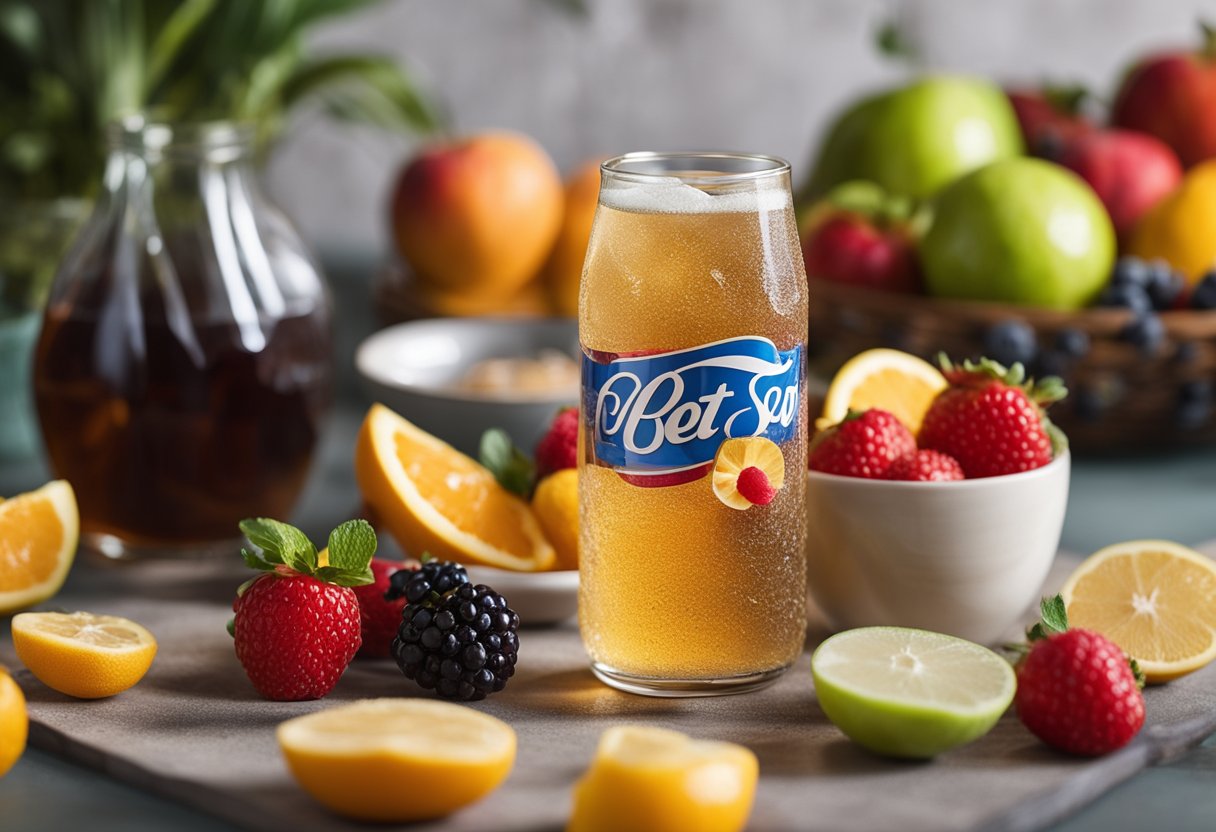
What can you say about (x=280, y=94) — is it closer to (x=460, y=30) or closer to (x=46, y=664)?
(x=460, y=30)

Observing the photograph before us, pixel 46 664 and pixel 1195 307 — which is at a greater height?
pixel 1195 307

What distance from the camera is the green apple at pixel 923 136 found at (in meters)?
1.93

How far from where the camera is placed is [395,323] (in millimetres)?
2057

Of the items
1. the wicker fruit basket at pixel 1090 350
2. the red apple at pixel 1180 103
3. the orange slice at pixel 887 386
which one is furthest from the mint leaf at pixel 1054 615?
the red apple at pixel 1180 103

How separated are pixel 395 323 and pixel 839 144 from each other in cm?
65

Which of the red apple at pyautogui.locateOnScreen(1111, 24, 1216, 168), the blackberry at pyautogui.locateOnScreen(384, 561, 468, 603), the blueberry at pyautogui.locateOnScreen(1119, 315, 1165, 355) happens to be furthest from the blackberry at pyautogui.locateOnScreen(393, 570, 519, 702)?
the red apple at pyautogui.locateOnScreen(1111, 24, 1216, 168)

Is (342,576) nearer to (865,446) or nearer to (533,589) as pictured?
(533,589)

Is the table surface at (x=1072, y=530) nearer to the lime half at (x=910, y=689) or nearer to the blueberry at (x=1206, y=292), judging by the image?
the lime half at (x=910, y=689)

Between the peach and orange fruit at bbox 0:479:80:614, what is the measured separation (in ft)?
2.88

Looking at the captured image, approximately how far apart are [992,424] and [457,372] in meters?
0.78

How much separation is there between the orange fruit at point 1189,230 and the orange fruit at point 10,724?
130cm

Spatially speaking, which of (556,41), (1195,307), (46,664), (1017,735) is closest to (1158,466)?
(1195,307)

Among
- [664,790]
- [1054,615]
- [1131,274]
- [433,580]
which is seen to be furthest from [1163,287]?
[664,790]

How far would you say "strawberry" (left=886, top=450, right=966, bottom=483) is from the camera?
108 centimetres
